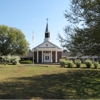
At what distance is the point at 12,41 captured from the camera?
63.8 meters

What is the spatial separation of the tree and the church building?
8.09 meters

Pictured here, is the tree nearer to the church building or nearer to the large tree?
the church building

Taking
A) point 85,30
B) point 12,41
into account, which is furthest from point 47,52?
point 85,30

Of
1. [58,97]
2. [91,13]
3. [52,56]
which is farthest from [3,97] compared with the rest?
[52,56]

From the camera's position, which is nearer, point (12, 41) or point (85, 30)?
point (85, 30)

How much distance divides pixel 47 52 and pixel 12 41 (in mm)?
13412

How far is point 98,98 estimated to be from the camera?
8188 mm

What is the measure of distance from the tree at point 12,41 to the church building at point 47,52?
8.09m

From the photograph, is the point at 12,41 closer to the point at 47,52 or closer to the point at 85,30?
the point at 47,52

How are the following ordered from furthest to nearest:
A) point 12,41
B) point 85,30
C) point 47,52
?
point 12,41 → point 47,52 → point 85,30

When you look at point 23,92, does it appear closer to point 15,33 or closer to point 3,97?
point 3,97

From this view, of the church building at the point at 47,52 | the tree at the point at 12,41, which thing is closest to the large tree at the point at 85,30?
the church building at the point at 47,52

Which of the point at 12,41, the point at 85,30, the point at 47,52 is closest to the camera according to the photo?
the point at 85,30

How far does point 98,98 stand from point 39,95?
2.65m
